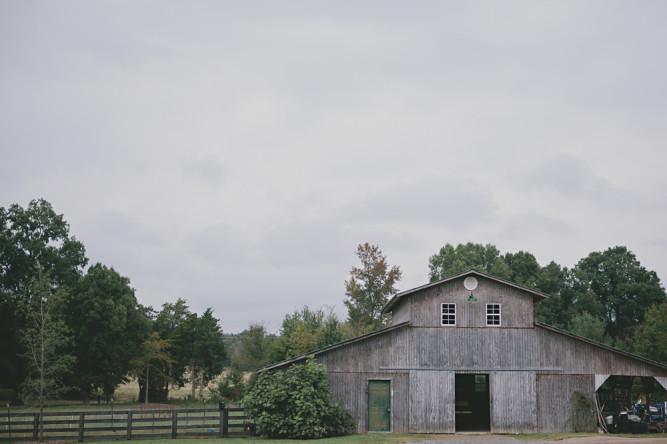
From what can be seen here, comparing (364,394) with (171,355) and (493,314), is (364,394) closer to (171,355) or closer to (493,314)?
(493,314)

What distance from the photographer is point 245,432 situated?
25469 mm

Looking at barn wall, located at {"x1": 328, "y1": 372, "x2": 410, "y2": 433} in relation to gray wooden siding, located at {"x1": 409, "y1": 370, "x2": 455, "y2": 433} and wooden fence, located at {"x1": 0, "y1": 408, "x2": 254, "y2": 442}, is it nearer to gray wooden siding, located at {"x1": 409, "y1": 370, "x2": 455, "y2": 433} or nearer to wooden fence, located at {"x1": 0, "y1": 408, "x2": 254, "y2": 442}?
gray wooden siding, located at {"x1": 409, "y1": 370, "x2": 455, "y2": 433}

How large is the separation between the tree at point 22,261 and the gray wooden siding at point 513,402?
35.3 meters

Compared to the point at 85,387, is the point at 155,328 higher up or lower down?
higher up

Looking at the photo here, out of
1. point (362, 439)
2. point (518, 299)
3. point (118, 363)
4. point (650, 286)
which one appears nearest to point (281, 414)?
point (362, 439)

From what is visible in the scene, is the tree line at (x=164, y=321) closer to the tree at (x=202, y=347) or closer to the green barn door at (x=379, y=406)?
the tree at (x=202, y=347)

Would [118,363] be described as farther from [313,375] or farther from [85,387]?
[313,375]

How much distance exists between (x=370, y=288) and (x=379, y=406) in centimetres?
3718

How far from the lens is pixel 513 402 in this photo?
26.2 metres

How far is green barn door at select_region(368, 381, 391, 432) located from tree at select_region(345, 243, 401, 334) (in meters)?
35.3

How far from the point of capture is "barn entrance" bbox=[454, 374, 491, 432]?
32469mm

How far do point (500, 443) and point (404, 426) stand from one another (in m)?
4.89

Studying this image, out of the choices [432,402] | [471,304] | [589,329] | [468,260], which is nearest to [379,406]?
[432,402]

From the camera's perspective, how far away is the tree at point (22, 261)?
160ft
